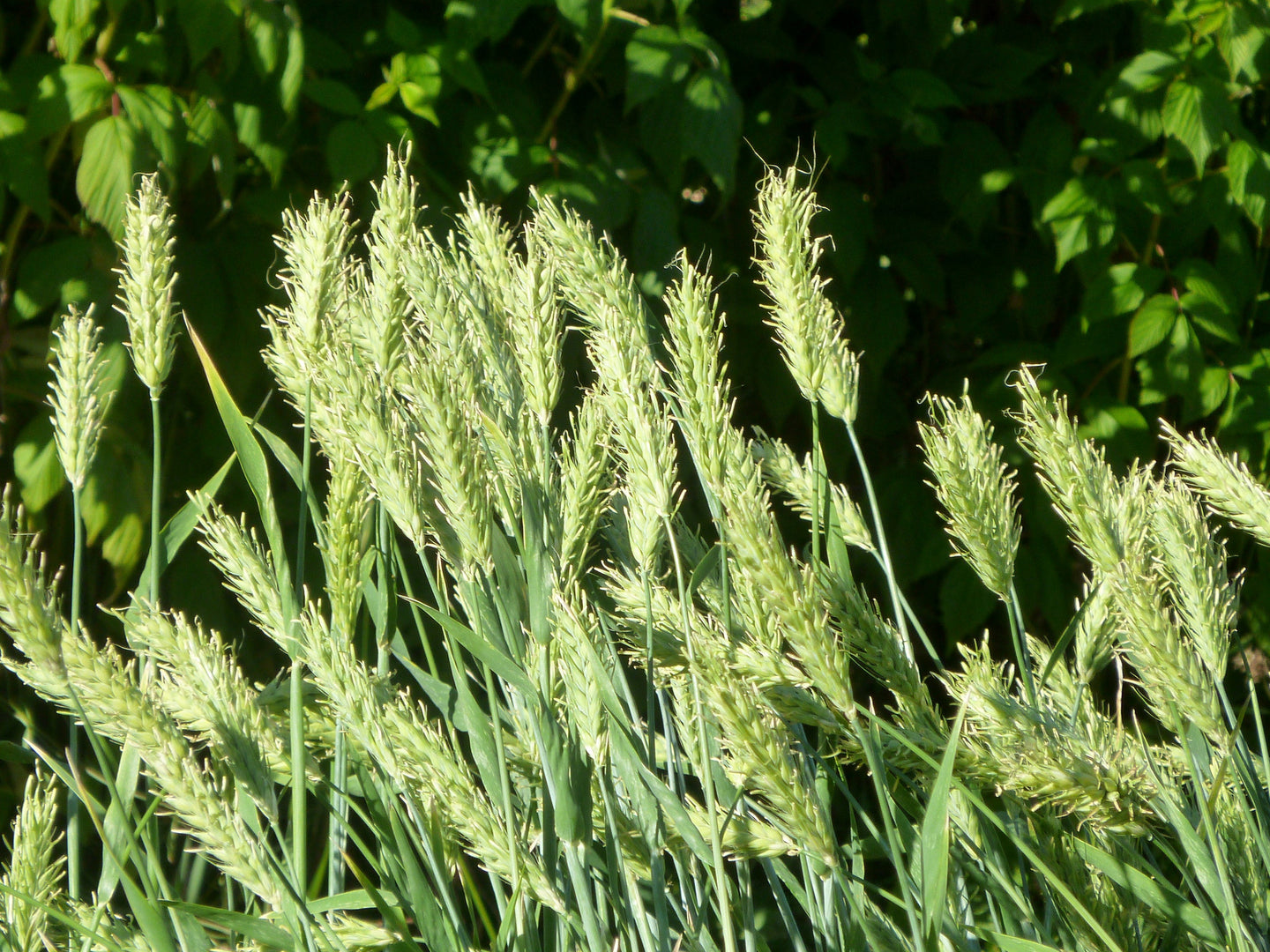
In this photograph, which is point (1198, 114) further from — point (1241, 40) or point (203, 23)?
point (203, 23)

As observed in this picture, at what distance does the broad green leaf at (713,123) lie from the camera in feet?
3.08

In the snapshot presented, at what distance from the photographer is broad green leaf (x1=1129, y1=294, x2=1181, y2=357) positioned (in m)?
1.09

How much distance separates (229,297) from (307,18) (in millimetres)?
316

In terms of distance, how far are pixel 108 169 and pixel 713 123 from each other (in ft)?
1.61

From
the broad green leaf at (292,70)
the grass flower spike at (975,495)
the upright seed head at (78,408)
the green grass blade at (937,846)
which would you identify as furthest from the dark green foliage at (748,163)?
the green grass blade at (937,846)

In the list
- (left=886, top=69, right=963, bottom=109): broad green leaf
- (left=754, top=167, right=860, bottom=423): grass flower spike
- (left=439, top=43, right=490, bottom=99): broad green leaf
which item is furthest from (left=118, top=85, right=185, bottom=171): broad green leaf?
(left=886, top=69, right=963, bottom=109): broad green leaf

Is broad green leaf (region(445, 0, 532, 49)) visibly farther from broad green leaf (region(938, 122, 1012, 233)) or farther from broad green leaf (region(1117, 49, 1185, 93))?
broad green leaf (region(1117, 49, 1185, 93))

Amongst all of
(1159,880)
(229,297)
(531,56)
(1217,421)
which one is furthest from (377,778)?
(1217,421)

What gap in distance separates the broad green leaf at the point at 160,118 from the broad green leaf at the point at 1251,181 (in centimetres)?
96

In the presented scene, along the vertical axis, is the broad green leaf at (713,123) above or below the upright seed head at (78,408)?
above

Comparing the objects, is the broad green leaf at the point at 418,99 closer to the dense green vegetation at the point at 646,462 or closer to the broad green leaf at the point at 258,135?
the dense green vegetation at the point at 646,462

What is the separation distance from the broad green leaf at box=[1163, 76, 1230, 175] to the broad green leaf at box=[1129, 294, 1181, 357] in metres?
0.13

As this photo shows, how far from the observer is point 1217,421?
1.33 m

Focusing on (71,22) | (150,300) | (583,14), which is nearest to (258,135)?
(71,22)
